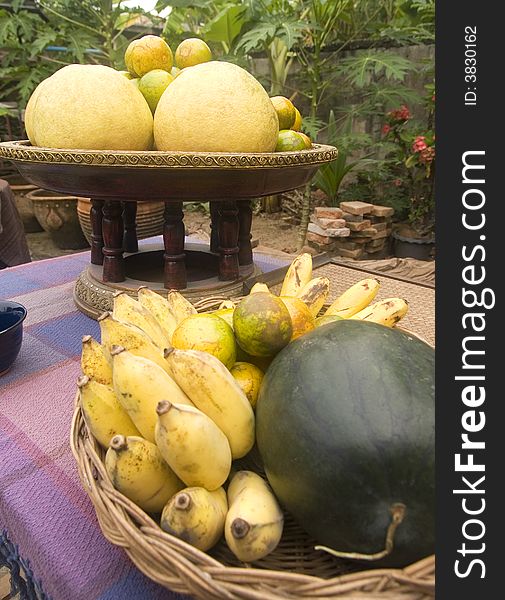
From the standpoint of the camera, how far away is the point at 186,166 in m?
0.91

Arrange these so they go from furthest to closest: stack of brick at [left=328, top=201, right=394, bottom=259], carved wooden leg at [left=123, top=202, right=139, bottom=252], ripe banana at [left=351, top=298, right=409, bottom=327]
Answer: stack of brick at [left=328, top=201, right=394, bottom=259]
carved wooden leg at [left=123, top=202, right=139, bottom=252]
ripe banana at [left=351, top=298, right=409, bottom=327]

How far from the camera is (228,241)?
119 cm

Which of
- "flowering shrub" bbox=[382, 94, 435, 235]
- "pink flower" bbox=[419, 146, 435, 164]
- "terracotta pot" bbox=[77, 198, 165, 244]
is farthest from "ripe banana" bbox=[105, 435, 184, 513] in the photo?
"flowering shrub" bbox=[382, 94, 435, 235]

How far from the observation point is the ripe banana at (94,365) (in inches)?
26.2

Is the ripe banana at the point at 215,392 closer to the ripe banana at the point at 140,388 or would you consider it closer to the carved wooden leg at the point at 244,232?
the ripe banana at the point at 140,388

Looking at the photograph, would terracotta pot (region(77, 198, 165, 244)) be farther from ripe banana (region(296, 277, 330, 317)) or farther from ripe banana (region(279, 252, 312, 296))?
ripe banana (region(296, 277, 330, 317))

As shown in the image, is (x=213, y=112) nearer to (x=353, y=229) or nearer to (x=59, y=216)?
(x=353, y=229)

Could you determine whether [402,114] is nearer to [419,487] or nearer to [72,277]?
[72,277]

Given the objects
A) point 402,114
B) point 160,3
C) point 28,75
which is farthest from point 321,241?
point 28,75

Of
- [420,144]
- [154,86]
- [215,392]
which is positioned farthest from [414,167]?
[215,392]

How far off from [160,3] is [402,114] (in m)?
1.94

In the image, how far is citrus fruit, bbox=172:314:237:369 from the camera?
25.4 inches

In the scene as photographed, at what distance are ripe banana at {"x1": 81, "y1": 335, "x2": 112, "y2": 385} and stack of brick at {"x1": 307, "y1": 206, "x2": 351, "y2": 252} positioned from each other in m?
2.98

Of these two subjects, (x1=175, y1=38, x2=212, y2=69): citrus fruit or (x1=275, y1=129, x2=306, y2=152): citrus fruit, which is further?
(x1=175, y1=38, x2=212, y2=69): citrus fruit
